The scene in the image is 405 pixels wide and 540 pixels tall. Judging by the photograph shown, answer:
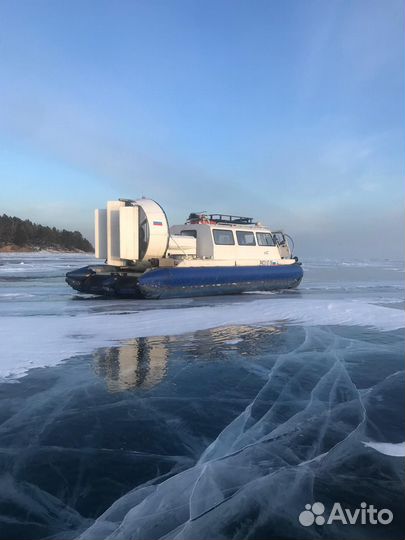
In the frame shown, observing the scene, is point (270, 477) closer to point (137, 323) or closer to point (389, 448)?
point (389, 448)

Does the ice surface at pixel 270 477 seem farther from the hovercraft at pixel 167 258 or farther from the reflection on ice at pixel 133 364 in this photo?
the hovercraft at pixel 167 258

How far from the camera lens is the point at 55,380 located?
13.9 feet

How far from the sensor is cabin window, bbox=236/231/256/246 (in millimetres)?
13904

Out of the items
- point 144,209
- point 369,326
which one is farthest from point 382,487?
point 144,209

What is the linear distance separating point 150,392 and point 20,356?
199cm

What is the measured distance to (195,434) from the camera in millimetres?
3123

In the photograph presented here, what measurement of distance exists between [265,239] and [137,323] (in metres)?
8.16

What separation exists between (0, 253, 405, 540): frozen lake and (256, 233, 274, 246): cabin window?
8.28 m

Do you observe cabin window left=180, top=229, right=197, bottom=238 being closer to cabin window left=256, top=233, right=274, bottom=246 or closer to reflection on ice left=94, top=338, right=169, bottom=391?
cabin window left=256, top=233, right=274, bottom=246

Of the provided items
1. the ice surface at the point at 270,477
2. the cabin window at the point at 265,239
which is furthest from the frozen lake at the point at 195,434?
the cabin window at the point at 265,239

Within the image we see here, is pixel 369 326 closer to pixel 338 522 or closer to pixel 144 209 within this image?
pixel 338 522

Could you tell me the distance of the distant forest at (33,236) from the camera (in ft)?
234

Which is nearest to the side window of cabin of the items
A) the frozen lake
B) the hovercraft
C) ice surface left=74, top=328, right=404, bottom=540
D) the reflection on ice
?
the hovercraft

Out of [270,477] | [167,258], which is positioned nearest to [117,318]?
[167,258]
